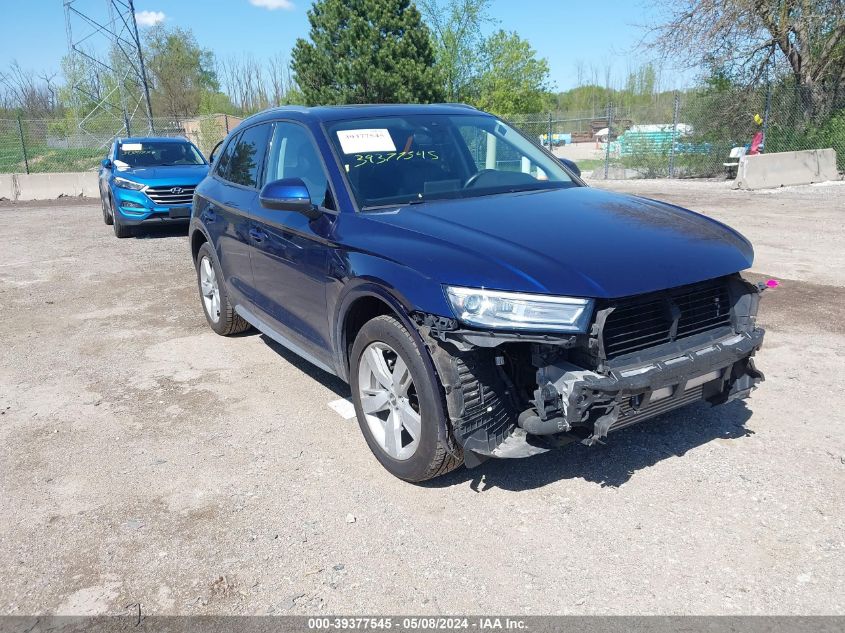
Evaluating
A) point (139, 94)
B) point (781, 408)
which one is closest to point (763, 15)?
point (781, 408)

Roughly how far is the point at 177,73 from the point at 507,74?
28528 millimetres

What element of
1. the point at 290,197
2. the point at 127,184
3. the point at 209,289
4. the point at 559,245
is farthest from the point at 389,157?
the point at 127,184

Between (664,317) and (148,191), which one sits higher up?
(148,191)

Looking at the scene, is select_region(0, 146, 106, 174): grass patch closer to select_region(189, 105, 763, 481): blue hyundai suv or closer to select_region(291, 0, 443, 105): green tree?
select_region(291, 0, 443, 105): green tree

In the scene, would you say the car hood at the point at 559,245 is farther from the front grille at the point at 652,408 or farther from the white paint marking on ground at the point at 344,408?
the white paint marking on ground at the point at 344,408

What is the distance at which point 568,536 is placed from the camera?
118 inches

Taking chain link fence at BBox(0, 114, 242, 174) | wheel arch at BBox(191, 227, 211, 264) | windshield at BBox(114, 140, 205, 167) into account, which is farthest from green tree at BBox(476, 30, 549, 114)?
wheel arch at BBox(191, 227, 211, 264)

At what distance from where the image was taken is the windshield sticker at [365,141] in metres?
4.02

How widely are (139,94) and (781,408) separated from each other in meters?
46.6

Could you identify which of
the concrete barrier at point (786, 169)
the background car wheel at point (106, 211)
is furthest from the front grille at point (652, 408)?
the concrete barrier at point (786, 169)

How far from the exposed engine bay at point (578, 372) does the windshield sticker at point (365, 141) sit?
1433 millimetres

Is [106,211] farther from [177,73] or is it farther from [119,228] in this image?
[177,73]

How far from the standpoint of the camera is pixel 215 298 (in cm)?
598

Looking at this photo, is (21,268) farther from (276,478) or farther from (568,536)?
(568,536)
